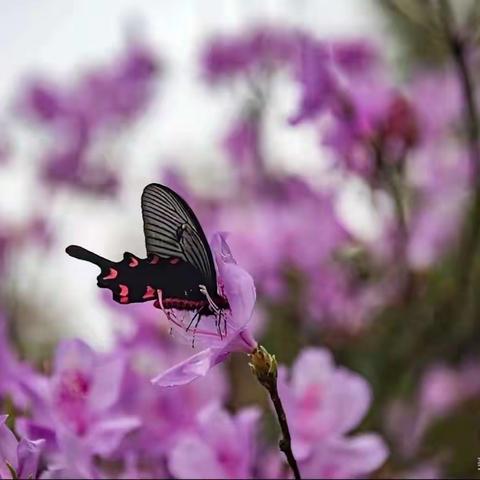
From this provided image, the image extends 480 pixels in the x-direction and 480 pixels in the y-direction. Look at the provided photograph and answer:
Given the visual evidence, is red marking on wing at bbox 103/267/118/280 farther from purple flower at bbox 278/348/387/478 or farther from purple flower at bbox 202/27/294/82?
purple flower at bbox 202/27/294/82

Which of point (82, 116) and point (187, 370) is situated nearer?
point (187, 370)

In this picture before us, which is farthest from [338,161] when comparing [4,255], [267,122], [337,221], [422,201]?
[4,255]

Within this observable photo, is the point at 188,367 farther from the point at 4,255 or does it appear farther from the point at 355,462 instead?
the point at 4,255

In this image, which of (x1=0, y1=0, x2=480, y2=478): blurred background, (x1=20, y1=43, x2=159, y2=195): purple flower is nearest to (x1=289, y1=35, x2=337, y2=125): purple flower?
(x1=0, y1=0, x2=480, y2=478): blurred background

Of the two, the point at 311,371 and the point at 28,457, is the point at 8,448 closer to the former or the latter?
the point at 28,457

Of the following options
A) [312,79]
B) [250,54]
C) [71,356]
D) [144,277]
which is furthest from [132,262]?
[250,54]

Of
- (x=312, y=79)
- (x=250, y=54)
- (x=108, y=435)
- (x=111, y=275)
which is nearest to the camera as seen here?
(x=111, y=275)

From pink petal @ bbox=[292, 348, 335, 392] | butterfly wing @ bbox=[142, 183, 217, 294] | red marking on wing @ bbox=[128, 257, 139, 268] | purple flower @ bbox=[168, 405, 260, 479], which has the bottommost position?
purple flower @ bbox=[168, 405, 260, 479]
